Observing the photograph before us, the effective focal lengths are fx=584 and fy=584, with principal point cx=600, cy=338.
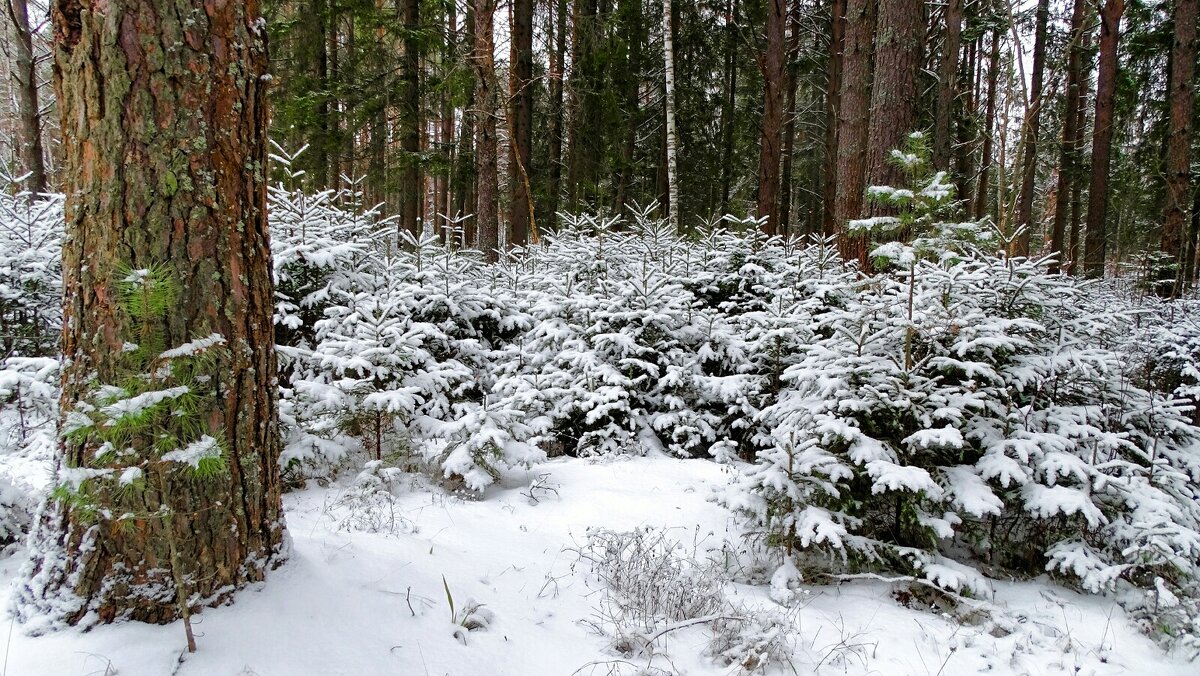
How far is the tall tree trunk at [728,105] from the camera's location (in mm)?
17123

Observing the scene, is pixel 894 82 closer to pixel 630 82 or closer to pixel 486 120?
pixel 486 120

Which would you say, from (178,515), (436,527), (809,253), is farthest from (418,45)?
(178,515)

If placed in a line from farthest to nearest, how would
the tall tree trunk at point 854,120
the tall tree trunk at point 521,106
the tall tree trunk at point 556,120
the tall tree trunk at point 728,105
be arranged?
1. the tall tree trunk at point 728,105
2. the tall tree trunk at point 556,120
3. the tall tree trunk at point 521,106
4. the tall tree trunk at point 854,120

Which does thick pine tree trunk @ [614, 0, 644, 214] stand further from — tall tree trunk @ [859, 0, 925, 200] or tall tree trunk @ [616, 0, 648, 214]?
tall tree trunk @ [859, 0, 925, 200]

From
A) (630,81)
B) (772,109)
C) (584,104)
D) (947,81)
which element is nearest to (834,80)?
(947,81)

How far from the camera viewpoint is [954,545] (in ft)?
13.0

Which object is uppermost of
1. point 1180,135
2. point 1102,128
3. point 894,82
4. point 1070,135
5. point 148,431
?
point 1070,135

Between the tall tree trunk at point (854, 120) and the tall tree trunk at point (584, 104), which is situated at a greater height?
the tall tree trunk at point (584, 104)

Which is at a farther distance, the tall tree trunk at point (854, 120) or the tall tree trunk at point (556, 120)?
the tall tree trunk at point (556, 120)

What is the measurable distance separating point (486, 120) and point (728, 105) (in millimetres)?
11061

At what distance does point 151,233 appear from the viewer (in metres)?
1.95

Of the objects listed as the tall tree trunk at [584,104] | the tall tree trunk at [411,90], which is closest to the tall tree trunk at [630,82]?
the tall tree trunk at [584,104]

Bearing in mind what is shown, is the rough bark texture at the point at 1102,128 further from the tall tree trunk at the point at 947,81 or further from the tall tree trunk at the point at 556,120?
the tall tree trunk at the point at 556,120

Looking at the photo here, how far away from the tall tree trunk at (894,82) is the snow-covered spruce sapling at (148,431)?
6689 millimetres
